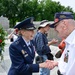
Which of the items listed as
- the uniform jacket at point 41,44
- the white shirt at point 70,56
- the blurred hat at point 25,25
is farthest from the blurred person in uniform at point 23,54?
the uniform jacket at point 41,44

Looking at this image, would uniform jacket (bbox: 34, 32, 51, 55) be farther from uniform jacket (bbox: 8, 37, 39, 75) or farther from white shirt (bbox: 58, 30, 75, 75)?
white shirt (bbox: 58, 30, 75, 75)

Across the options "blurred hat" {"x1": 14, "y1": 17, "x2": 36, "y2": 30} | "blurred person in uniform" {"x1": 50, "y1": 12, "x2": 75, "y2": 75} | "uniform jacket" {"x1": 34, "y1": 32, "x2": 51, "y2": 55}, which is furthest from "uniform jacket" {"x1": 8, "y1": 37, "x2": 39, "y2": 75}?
"uniform jacket" {"x1": 34, "y1": 32, "x2": 51, "y2": 55}

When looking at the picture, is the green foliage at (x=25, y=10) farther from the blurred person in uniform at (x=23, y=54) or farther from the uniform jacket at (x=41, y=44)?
the blurred person in uniform at (x=23, y=54)

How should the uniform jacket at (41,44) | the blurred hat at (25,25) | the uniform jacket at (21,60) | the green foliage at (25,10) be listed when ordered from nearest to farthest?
the uniform jacket at (21,60) → the blurred hat at (25,25) → the uniform jacket at (41,44) → the green foliage at (25,10)

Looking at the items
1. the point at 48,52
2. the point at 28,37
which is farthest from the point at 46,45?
the point at 28,37

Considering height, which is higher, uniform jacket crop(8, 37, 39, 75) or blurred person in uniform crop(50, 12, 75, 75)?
blurred person in uniform crop(50, 12, 75, 75)

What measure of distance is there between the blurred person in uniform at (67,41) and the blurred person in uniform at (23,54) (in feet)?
2.17

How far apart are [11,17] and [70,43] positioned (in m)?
59.6

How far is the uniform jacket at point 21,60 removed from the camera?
3.36m

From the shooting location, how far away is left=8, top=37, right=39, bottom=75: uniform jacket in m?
3.36

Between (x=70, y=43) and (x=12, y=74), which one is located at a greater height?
(x=70, y=43)

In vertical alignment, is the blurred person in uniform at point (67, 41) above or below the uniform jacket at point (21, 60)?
above

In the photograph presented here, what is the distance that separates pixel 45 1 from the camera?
66.4 m

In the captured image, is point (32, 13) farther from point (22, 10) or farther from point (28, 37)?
point (28, 37)
